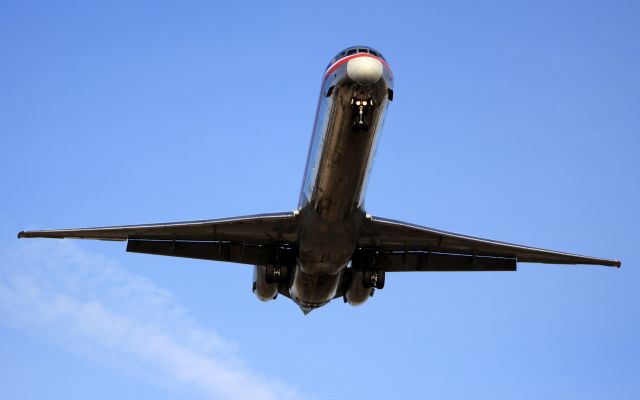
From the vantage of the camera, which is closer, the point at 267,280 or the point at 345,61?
the point at 345,61

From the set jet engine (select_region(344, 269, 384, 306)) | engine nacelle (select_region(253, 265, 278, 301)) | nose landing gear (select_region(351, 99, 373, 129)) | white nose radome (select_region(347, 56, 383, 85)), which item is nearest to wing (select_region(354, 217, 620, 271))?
jet engine (select_region(344, 269, 384, 306))

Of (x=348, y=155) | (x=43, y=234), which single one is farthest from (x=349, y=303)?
(x=43, y=234)

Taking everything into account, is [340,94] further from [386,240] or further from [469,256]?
[469,256]

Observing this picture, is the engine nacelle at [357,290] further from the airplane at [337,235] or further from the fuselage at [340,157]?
the fuselage at [340,157]

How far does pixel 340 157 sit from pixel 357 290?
28.6 ft

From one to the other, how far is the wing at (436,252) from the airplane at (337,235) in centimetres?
4

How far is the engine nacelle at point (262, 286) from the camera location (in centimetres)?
3659

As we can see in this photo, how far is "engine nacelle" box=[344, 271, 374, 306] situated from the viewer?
36400mm

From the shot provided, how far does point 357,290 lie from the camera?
36.8 metres

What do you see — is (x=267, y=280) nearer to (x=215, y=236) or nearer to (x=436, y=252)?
(x=215, y=236)

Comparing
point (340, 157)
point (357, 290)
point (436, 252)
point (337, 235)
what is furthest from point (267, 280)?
point (340, 157)

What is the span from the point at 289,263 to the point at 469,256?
7490mm

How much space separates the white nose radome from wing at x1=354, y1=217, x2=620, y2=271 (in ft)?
24.0

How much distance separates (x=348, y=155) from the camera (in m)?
29.6
